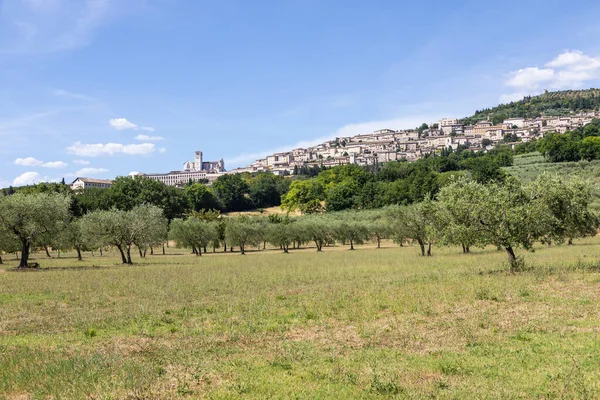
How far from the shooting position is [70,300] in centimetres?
2600

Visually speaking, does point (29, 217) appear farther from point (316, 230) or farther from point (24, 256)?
point (316, 230)

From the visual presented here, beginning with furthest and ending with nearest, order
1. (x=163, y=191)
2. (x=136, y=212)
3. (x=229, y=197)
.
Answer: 1. (x=229, y=197)
2. (x=163, y=191)
3. (x=136, y=212)

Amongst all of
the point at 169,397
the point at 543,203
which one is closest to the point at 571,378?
the point at 169,397

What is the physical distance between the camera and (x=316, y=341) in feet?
50.5

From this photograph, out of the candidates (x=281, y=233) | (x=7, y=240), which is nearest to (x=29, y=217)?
(x=7, y=240)

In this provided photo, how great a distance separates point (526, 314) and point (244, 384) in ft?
40.8

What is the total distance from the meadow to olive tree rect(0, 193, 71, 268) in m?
23.2

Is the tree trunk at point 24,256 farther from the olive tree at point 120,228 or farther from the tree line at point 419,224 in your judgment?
the olive tree at point 120,228

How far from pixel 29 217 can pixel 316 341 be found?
147 ft

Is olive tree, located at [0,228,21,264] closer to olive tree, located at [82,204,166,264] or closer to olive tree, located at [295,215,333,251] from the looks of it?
olive tree, located at [82,204,166,264]

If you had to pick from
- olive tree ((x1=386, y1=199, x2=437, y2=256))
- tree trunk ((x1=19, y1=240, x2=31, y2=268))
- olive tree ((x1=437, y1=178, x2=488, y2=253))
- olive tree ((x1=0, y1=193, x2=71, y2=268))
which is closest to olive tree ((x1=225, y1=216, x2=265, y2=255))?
olive tree ((x1=386, y1=199, x2=437, y2=256))

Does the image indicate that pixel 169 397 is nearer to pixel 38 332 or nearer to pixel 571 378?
pixel 571 378

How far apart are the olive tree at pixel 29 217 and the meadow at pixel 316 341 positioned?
23.2 m

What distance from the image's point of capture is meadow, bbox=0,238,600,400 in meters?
10.7
